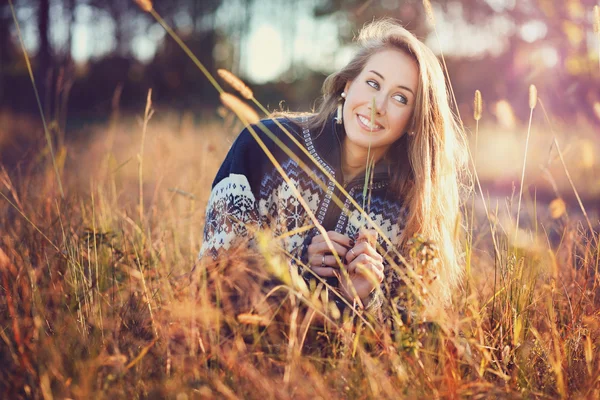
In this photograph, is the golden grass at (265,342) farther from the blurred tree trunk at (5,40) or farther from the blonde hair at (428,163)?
the blurred tree trunk at (5,40)

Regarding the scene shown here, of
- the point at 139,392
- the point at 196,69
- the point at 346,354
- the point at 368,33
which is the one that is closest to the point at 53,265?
the point at 139,392

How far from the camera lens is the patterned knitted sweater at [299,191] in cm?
236

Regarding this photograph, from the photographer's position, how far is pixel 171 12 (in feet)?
73.2

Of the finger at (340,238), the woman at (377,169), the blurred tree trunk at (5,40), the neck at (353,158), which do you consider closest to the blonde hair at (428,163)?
the woman at (377,169)

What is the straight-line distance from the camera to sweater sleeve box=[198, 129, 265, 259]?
7.37ft

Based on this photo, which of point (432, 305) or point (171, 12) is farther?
point (171, 12)

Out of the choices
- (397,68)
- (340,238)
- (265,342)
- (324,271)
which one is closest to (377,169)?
(397,68)

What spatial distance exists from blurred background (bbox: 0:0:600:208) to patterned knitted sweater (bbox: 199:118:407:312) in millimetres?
716

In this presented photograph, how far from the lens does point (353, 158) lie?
2639mm

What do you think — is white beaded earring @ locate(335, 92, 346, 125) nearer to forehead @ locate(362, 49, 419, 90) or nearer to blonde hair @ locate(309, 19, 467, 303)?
blonde hair @ locate(309, 19, 467, 303)

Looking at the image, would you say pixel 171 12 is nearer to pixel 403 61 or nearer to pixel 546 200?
pixel 546 200

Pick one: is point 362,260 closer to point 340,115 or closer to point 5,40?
point 340,115

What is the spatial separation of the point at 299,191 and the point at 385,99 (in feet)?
1.88

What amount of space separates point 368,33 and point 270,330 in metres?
1.88
